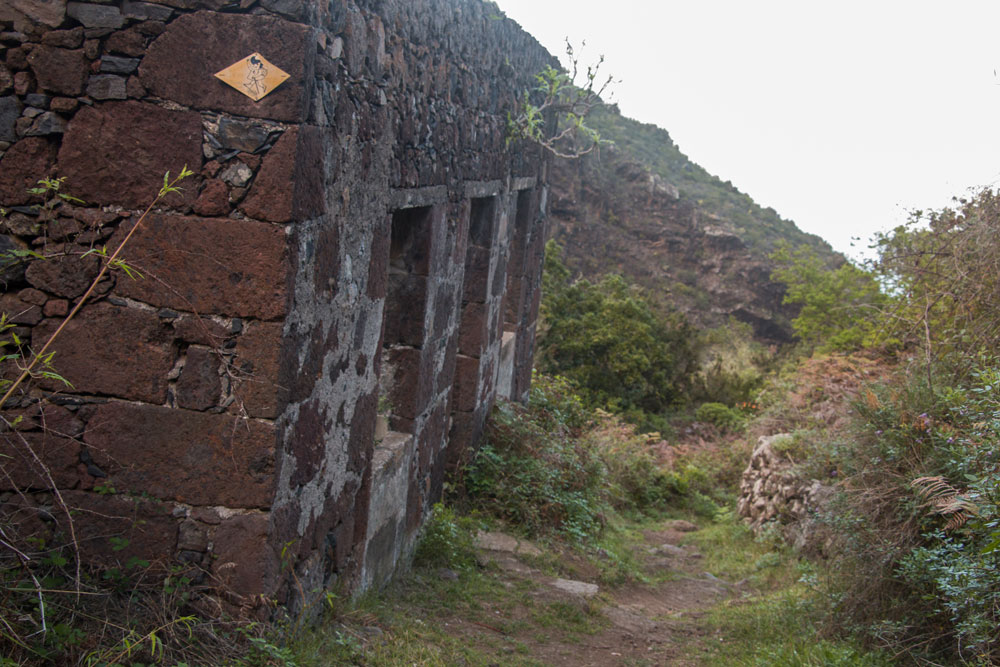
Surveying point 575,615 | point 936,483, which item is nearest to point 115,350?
point 575,615

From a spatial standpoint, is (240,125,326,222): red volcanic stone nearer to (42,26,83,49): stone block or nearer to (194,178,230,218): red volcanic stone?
(194,178,230,218): red volcanic stone

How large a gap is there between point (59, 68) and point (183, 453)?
4.17 ft

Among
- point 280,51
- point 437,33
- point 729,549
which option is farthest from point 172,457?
point 729,549

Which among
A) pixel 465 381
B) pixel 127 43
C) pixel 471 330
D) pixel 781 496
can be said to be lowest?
pixel 781 496

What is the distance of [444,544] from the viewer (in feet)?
17.3

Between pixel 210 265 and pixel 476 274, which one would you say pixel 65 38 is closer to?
pixel 210 265

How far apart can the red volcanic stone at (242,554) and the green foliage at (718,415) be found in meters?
12.1

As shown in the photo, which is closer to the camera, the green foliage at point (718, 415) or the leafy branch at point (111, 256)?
the leafy branch at point (111, 256)

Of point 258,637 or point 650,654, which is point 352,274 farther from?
point 650,654

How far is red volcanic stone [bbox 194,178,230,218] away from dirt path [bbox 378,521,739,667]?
2204 millimetres

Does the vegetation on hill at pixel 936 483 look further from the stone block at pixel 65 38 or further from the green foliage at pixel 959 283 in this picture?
the stone block at pixel 65 38

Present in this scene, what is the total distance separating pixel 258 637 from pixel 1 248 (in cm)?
149

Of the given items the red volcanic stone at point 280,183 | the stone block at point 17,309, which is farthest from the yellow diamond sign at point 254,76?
the stone block at point 17,309

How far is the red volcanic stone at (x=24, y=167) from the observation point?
2.72 m
